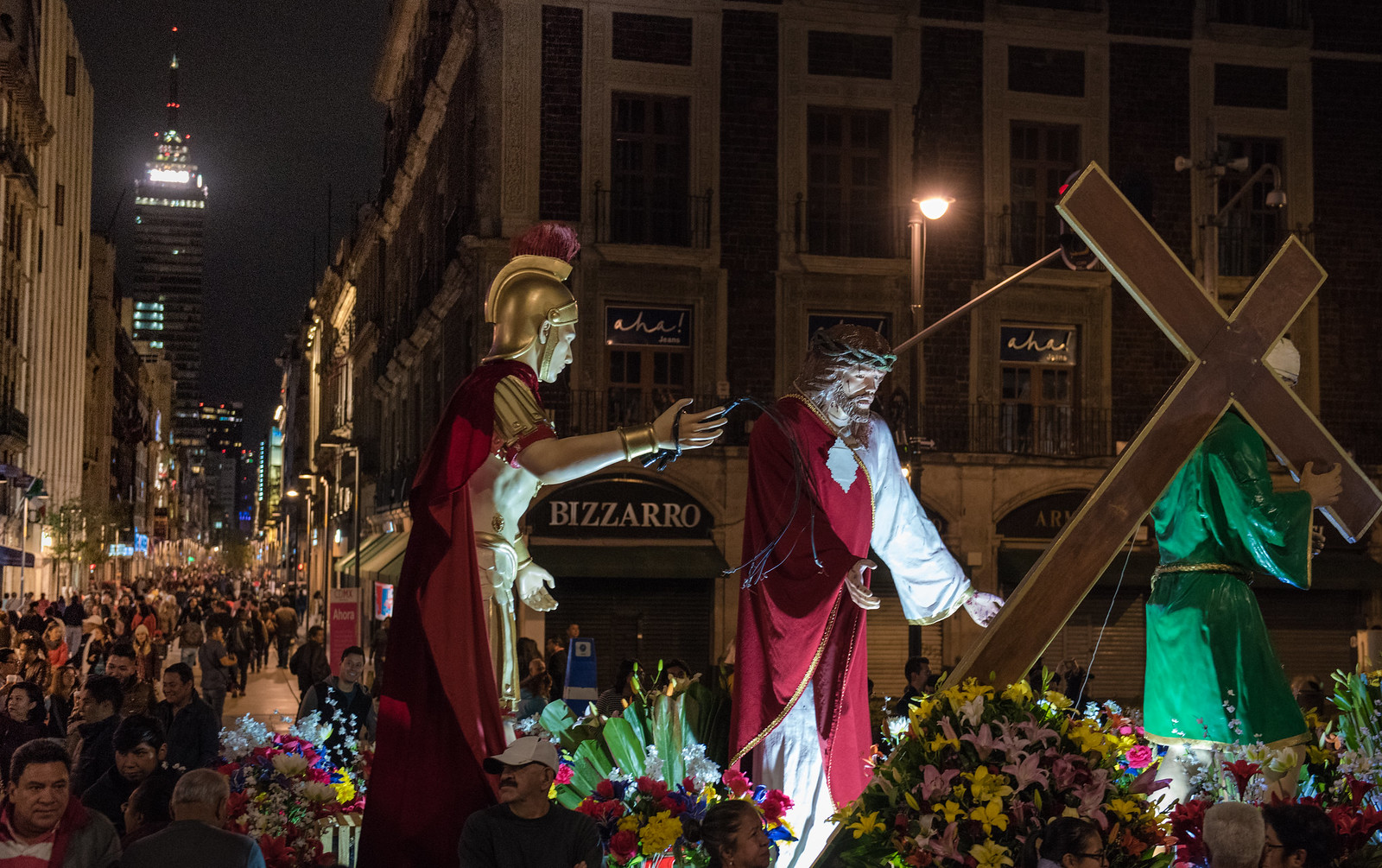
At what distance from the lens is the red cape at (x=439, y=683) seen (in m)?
4.77

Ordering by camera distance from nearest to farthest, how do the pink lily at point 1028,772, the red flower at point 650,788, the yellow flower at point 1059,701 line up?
the pink lily at point 1028,772 → the yellow flower at point 1059,701 → the red flower at point 650,788

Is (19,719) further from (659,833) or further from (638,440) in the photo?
(638,440)

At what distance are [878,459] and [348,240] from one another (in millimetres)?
48465

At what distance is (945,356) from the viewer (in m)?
23.8

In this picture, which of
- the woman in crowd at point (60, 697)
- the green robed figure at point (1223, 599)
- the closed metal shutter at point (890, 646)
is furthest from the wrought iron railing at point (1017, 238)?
the green robed figure at point (1223, 599)

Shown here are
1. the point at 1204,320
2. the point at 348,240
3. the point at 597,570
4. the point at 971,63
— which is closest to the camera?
the point at 1204,320

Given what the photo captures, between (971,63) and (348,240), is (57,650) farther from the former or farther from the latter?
(348,240)

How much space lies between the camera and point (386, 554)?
30547 millimetres

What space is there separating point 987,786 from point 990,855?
207 millimetres

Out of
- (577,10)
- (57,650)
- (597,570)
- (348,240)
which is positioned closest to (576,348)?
(597,570)

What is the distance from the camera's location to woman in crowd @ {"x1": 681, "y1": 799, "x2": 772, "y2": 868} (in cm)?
431

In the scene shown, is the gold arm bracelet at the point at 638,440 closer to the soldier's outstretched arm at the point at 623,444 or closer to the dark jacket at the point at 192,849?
the soldier's outstretched arm at the point at 623,444

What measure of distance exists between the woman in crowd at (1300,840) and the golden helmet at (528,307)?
2.97 m

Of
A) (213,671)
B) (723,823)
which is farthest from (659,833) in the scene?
(213,671)
